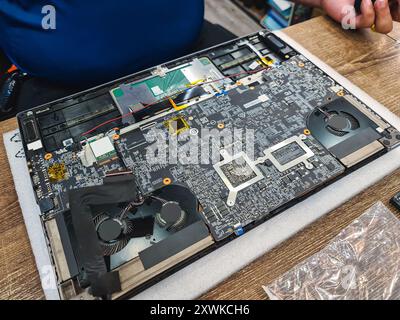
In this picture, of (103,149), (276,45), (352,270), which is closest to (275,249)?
(352,270)

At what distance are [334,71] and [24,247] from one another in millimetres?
1836

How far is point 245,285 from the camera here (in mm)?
1191

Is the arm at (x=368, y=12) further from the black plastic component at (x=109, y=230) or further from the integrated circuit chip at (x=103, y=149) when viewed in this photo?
the black plastic component at (x=109, y=230)

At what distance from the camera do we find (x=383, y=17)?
1.94 metres

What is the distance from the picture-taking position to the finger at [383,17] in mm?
1903

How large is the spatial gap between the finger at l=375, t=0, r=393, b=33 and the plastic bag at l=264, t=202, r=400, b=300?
4.25ft

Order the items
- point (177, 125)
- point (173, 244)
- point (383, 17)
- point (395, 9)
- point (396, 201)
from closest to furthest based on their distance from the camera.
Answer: point (173, 244) < point (396, 201) < point (177, 125) < point (383, 17) < point (395, 9)

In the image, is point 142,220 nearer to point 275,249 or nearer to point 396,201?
point 275,249

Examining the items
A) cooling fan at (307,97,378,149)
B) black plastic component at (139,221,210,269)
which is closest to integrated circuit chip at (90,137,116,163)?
black plastic component at (139,221,210,269)

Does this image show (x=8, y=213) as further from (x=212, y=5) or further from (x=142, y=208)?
(x=212, y=5)

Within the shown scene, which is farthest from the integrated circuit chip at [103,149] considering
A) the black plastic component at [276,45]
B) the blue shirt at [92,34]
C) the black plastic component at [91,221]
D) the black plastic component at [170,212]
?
the black plastic component at [276,45]

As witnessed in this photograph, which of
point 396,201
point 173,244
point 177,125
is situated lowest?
point 396,201

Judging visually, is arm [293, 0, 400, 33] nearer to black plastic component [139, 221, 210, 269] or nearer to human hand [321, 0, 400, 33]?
human hand [321, 0, 400, 33]

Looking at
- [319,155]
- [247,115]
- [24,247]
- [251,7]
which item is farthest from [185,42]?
[251,7]
